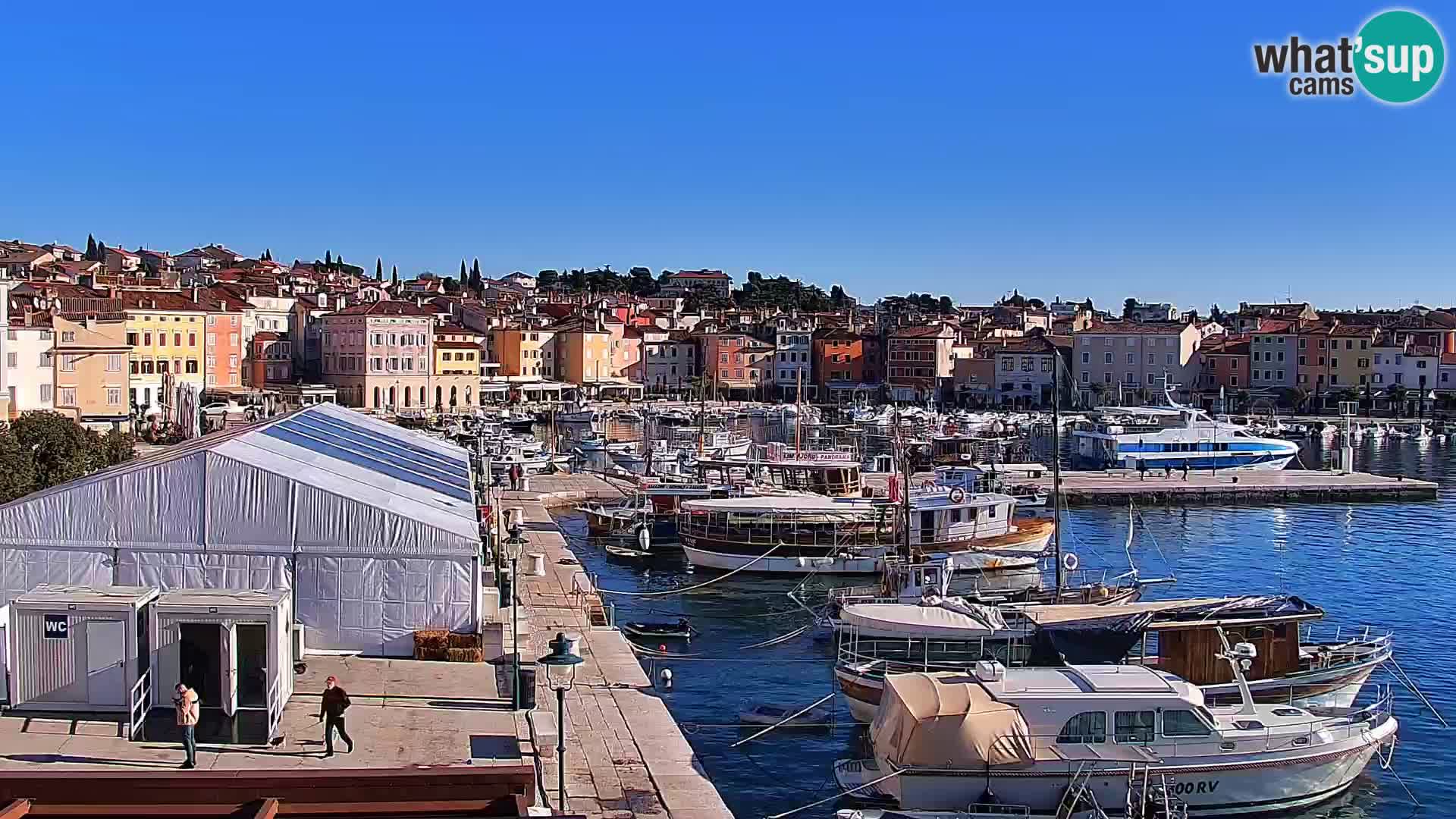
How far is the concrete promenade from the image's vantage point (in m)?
12.9

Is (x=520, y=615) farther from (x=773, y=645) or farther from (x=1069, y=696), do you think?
(x=1069, y=696)

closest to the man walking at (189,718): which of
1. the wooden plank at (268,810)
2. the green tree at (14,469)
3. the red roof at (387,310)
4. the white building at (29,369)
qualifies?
the wooden plank at (268,810)

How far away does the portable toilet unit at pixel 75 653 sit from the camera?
1318 centimetres

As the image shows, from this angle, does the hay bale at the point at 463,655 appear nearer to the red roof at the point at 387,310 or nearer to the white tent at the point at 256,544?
the white tent at the point at 256,544

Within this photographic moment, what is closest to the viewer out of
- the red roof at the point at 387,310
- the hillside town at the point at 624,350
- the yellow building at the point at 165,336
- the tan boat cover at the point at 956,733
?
the tan boat cover at the point at 956,733

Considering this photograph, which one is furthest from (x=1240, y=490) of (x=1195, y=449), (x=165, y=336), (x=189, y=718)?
(x=165, y=336)

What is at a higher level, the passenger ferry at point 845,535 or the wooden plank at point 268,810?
the wooden plank at point 268,810

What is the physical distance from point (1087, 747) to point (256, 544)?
29.5ft

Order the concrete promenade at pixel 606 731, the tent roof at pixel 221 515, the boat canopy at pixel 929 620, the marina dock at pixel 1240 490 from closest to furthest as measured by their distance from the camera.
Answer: the concrete promenade at pixel 606 731 < the tent roof at pixel 221 515 < the boat canopy at pixel 929 620 < the marina dock at pixel 1240 490

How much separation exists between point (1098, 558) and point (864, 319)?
103m

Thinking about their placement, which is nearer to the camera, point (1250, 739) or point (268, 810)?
point (268, 810)

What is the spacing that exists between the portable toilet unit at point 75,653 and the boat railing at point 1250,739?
783 cm

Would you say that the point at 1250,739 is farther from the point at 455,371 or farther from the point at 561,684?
the point at 455,371

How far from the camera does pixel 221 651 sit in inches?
520
